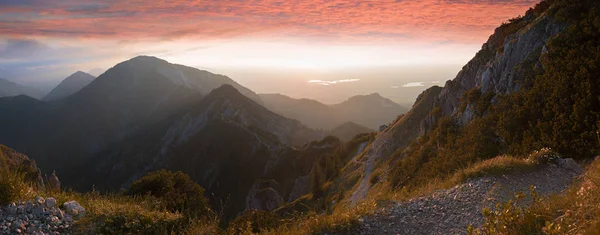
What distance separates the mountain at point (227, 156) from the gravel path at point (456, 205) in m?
78.4

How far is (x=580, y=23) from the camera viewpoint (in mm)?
24078

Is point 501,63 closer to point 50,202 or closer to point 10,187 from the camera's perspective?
Answer: point 50,202

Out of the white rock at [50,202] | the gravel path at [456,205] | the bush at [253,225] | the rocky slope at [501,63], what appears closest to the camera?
the white rock at [50,202]

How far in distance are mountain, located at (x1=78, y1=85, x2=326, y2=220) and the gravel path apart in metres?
78.4

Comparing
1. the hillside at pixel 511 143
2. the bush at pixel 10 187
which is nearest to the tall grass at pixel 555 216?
the hillside at pixel 511 143

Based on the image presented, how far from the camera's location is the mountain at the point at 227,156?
112938mm

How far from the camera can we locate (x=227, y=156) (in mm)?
139750

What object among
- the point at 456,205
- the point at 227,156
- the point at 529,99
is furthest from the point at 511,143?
the point at 227,156

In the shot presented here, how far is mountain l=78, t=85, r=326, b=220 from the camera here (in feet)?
371

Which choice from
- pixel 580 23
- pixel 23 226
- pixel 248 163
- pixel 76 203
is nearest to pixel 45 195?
pixel 76 203

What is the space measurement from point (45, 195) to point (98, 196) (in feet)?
5.14

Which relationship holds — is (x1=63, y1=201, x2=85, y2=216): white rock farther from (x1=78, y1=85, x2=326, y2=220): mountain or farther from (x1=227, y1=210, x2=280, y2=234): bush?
(x1=78, y1=85, x2=326, y2=220): mountain

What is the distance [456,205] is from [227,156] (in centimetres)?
13625

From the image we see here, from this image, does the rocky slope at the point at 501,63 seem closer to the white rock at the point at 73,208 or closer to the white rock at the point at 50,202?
the white rock at the point at 73,208
